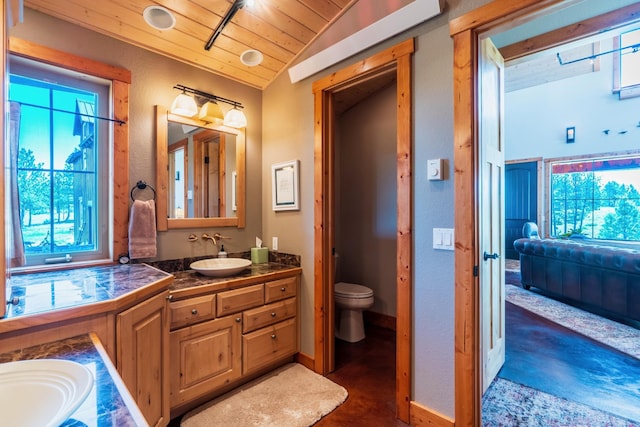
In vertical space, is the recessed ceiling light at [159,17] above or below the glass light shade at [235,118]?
above

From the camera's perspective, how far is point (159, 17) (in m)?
1.91

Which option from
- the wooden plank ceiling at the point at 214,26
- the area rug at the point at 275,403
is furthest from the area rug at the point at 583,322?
the wooden plank ceiling at the point at 214,26

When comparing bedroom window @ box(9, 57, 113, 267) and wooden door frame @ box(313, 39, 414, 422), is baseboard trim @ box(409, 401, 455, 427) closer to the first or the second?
wooden door frame @ box(313, 39, 414, 422)

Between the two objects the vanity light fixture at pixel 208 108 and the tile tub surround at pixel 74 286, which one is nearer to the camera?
the tile tub surround at pixel 74 286

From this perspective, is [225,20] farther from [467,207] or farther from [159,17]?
[467,207]

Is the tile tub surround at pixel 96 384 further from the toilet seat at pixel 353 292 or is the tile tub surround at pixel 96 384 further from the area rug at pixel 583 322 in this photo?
the area rug at pixel 583 322

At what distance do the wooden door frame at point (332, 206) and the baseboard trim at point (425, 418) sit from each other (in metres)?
0.04

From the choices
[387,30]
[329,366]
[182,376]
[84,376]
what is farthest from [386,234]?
[84,376]

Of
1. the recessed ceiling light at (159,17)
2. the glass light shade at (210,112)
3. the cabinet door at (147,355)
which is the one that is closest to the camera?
the cabinet door at (147,355)

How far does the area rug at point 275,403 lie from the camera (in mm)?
1751

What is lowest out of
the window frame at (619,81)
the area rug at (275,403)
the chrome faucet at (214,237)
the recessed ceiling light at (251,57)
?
the area rug at (275,403)

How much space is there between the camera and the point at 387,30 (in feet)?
6.06

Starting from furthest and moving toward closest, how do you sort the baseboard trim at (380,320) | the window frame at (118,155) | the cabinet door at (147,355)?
the baseboard trim at (380,320)
the window frame at (118,155)
the cabinet door at (147,355)

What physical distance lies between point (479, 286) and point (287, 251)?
1522 mm
